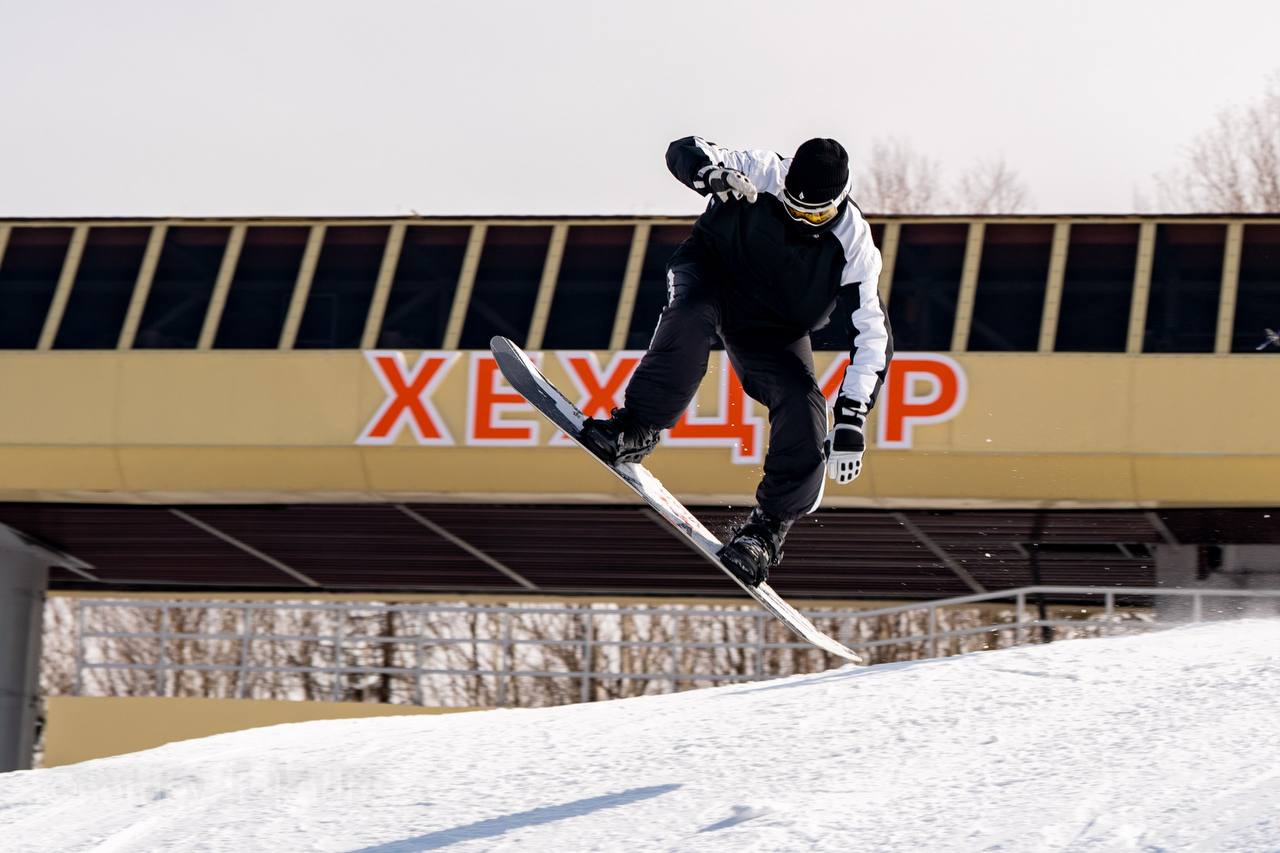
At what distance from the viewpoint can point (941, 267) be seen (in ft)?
70.4

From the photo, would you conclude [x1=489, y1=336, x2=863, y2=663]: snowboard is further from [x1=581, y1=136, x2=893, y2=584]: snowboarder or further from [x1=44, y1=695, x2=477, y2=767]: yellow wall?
[x1=44, y1=695, x2=477, y2=767]: yellow wall

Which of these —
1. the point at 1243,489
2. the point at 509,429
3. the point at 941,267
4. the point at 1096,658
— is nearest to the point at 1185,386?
the point at 1243,489

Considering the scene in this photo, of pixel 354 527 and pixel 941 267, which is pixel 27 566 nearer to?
pixel 354 527

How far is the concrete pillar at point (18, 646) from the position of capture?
2480 cm

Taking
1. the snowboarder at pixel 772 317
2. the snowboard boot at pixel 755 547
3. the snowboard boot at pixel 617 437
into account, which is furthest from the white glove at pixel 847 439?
the snowboard boot at pixel 617 437

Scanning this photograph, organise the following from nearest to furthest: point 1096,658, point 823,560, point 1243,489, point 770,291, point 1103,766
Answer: point 1103,766, point 770,291, point 1096,658, point 1243,489, point 823,560

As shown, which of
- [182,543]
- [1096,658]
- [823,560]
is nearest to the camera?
[1096,658]

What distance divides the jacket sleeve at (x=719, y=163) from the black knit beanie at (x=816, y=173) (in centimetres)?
20

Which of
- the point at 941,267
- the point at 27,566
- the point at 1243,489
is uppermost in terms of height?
the point at 941,267

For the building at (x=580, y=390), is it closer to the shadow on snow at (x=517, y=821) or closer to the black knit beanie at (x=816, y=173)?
the black knit beanie at (x=816, y=173)

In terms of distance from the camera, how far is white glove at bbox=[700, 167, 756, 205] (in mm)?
8375

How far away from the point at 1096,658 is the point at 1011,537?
1306cm

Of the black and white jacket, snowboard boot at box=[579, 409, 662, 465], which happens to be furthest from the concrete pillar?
the black and white jacket

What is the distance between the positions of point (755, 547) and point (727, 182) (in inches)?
78.1
